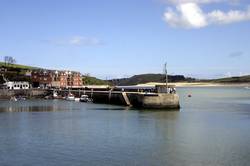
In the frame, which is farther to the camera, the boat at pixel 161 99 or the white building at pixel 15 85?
the white building at pixel 15 85

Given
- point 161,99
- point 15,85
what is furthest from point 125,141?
point 15,85

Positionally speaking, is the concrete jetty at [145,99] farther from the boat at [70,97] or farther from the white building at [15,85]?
the white building at [15,85]

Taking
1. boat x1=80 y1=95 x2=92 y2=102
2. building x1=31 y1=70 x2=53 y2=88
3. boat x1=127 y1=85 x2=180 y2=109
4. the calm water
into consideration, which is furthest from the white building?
the calm water

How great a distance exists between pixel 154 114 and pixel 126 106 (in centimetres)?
2422

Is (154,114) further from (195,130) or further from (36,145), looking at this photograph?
(36,145)

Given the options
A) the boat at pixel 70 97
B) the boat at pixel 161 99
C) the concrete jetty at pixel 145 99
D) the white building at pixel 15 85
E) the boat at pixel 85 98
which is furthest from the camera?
the white building at pixel 15 85

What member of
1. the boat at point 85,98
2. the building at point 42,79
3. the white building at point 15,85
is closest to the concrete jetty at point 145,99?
the boat at point 85,98

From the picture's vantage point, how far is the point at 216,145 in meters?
48.9

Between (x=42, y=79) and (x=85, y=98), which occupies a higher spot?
(x=42, y=79)

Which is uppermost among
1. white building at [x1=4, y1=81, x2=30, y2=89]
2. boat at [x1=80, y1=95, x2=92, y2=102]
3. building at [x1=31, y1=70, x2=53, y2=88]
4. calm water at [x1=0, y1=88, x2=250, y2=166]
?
building at [x1=31, y1=70, x2=53, y2=88]

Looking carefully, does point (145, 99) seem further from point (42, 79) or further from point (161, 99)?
point (42, 79)

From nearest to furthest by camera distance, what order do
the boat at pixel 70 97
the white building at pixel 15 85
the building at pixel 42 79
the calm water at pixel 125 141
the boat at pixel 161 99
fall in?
the calm water at pixel 125 141, the boat at pixel 161 99, the boat at pixel 70 97, the white building at pixel 15 85, the building at pixel 42 79

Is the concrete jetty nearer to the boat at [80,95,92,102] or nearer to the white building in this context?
the boat at [80,95,92,102]

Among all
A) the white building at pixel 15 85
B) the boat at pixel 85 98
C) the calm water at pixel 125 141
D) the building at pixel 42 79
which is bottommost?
the calm water at pixel 125 141
